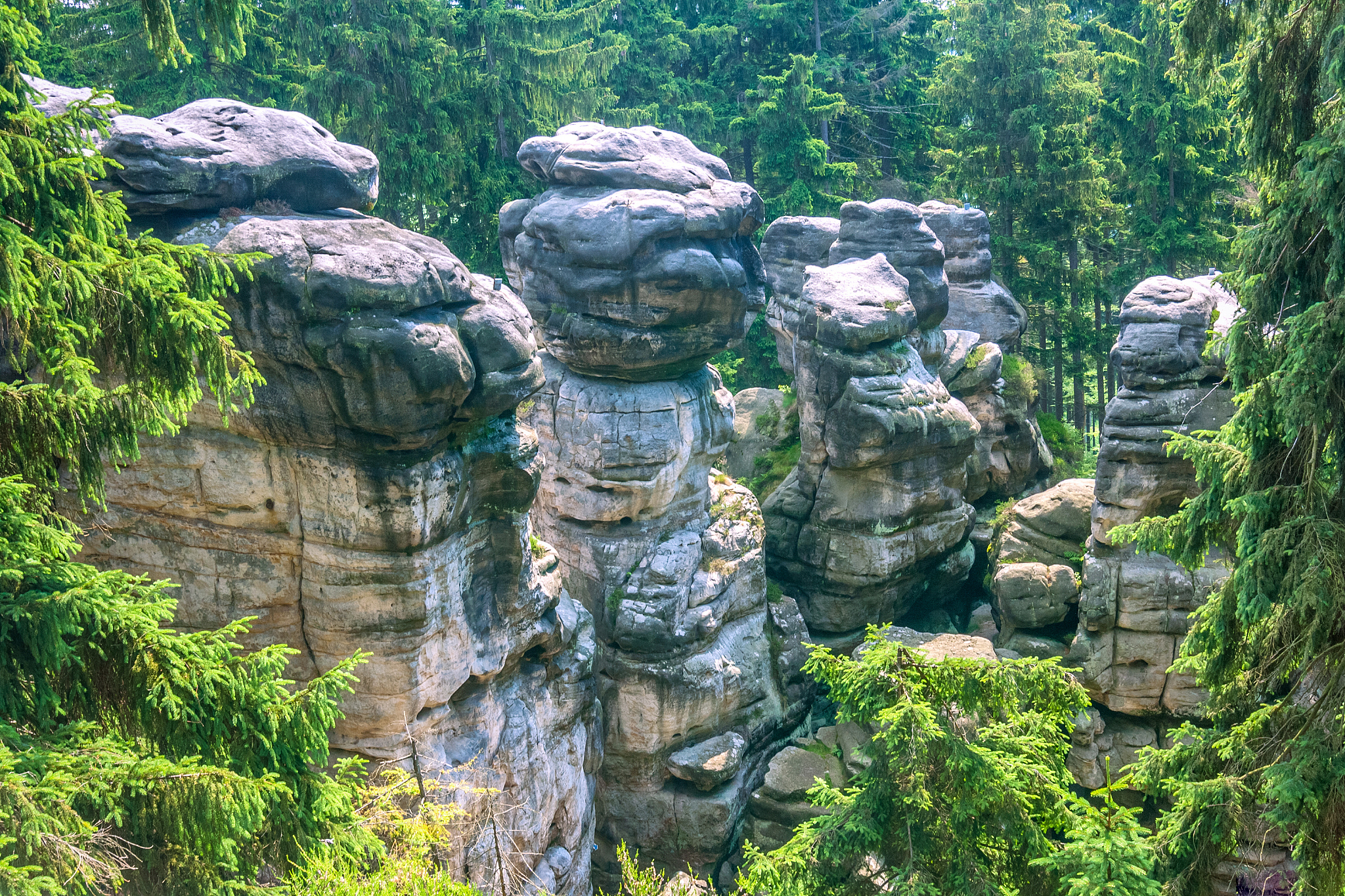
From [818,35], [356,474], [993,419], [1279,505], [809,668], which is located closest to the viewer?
[1279,505]

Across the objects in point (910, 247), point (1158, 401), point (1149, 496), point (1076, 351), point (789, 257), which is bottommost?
point (1076, 351)

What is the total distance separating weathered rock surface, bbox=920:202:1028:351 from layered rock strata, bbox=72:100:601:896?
15470mm

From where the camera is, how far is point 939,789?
26.9ft

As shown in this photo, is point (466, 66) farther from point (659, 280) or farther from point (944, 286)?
point (944, 286)

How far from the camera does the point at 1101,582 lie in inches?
643

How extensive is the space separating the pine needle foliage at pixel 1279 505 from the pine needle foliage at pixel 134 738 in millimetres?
6887

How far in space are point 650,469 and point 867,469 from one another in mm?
4626

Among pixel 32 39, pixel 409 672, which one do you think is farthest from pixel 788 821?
pixel 32 39

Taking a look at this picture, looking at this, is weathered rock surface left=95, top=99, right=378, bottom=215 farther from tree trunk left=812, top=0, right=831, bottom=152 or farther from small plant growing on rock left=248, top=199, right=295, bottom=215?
tree trunk left=812, top=0, right=831, bottom=152

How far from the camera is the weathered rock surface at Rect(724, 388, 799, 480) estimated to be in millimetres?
23609

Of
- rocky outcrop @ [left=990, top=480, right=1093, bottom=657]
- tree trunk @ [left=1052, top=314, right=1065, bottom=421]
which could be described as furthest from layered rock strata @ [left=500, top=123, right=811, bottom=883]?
tree trunk @ [left=1052, top=314, right=1065, bottom=421]

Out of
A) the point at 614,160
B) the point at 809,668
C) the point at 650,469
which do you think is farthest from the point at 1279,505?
the point at 614,160

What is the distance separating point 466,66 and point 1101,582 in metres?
17.9

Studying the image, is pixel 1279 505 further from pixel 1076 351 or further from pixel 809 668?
pixel 1076 351
